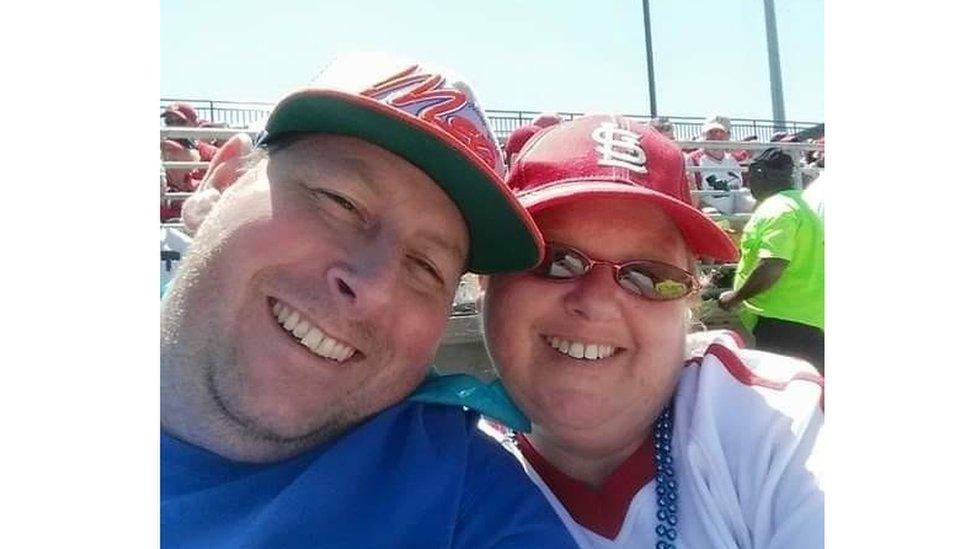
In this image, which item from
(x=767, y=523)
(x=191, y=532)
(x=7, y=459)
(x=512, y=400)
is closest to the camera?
(x=7, y=459)

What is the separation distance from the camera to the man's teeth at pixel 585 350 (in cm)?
153

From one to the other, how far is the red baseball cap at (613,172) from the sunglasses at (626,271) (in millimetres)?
102

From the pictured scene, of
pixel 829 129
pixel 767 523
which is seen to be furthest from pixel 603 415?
pixel 829 129

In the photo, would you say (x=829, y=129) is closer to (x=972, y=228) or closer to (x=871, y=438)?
(x=972, y=228)

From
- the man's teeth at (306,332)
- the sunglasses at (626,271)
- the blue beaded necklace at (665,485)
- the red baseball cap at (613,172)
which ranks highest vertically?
the red baseball cap at (613,172)

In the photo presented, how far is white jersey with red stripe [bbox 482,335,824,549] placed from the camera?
1.32m

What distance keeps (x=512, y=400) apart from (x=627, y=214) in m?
0.45

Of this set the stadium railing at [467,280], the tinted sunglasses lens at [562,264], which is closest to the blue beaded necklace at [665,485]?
the tinted sunglasses lens at [562,264]

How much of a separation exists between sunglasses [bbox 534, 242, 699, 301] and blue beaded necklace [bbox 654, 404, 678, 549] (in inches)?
10.0

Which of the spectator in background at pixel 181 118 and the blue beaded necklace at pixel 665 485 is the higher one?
the spectator in background at pixel 181 118

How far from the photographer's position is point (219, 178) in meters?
1.61

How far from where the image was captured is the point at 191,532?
1217 millimetres

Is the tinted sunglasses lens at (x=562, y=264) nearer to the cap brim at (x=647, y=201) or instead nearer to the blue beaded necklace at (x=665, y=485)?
the cap brim at (x=647, y=201)

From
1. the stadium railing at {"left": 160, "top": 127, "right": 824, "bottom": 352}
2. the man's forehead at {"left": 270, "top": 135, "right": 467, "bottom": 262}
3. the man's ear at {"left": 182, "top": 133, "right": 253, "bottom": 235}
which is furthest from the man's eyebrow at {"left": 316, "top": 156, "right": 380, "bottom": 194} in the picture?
the stadium railing at {"left": 160, "top": 127, "right": 824, "bottom": 352}
